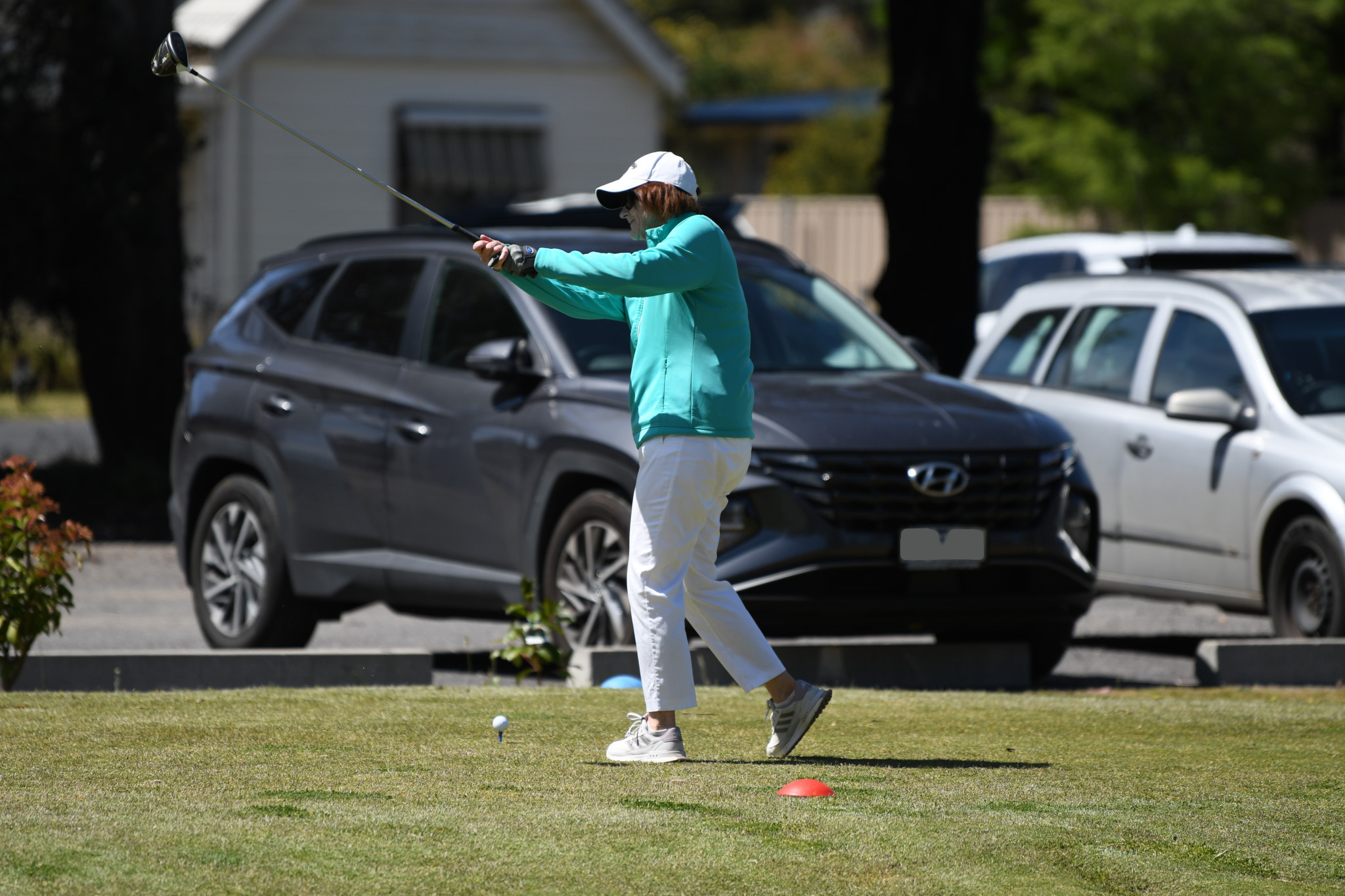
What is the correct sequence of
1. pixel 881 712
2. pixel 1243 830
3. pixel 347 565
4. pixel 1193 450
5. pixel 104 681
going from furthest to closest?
pixel 1193 450 < pixel 347 565 < pixel 104 681 < pixel 881 712 < pixel 1243 830

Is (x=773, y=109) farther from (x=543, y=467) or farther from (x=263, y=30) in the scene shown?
(x=543, y=467)

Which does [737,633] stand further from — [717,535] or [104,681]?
[104,681]

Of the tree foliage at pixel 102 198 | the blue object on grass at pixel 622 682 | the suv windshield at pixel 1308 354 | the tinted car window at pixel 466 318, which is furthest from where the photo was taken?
the tree foliage at pixel 102 198

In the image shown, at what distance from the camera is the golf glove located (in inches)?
224

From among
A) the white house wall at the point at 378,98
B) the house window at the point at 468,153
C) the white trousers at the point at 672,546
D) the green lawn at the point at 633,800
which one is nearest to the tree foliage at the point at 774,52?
the white house wall at the point at 378,98

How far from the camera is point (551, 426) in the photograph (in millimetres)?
8328

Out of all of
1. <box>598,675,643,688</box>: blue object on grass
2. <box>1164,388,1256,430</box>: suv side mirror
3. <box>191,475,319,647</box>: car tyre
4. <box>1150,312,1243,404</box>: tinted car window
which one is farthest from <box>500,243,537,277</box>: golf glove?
<box>1150,312,1243,404</box>: tinted car window

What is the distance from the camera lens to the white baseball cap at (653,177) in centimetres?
589

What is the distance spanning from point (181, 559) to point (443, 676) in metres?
1.59

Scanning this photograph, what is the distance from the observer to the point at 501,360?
27.8ft

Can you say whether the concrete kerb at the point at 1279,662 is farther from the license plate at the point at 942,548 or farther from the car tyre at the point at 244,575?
the car tyre at the point at 244,575

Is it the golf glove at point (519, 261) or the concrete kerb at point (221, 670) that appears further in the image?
the concrete kerb at point (221, 670)

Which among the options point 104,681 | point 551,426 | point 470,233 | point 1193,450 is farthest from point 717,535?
point 1193,450

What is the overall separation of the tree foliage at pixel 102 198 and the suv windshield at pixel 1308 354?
8914 millimetres
